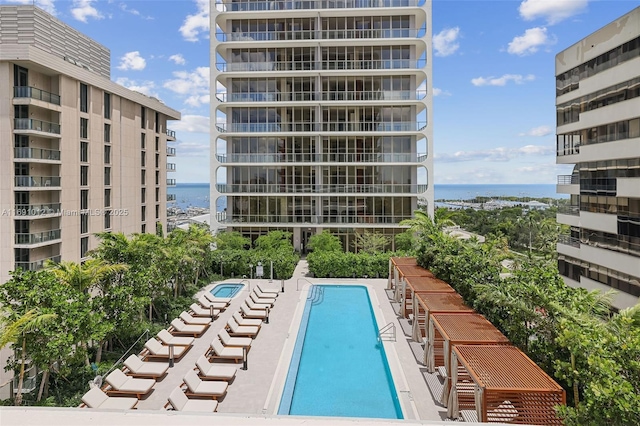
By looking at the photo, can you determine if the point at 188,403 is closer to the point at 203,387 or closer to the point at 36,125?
the point at 203,387

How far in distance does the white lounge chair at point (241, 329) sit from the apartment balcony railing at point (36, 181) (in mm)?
17006

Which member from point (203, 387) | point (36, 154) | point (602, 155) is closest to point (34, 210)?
point (36, 154)

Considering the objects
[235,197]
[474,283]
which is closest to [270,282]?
[235,197]

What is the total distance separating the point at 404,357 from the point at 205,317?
29.5ft

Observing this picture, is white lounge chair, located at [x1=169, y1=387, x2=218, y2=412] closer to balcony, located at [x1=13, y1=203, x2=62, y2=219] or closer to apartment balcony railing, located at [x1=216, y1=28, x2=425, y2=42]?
balcony, located at [x1=13, y1=203, x2=62, y2=219]

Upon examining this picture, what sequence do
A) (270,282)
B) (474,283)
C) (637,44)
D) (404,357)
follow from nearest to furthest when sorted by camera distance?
(404,357) < (474,283) < (637,44) < (270,282)

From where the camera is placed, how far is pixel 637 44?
17.6 m

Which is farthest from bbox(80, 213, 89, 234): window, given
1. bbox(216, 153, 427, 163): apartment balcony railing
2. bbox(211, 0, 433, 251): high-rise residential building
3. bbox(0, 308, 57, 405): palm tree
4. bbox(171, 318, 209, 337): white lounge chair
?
bbox(0, 308, 57, 405): palm tree

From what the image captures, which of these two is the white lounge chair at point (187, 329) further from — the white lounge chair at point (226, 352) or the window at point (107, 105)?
the window at point (107, 105)

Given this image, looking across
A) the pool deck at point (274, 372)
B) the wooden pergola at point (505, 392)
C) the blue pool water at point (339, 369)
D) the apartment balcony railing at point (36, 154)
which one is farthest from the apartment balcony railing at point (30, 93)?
the wooden pergola at point (505, 392)

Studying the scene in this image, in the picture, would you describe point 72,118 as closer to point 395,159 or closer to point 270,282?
point 270,282

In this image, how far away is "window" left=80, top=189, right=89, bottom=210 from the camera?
28062 millimetres

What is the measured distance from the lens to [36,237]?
24547 millimetres

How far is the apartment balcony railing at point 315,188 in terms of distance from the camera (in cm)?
3284
